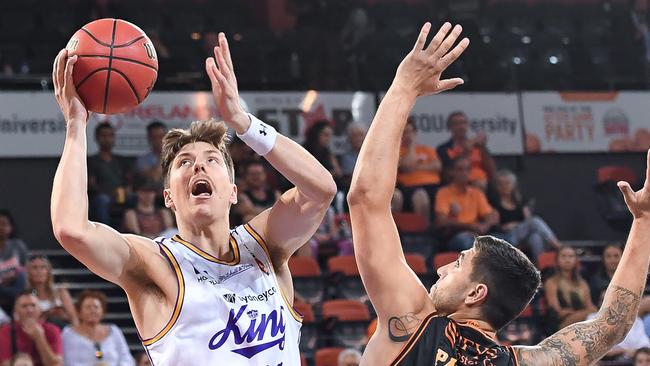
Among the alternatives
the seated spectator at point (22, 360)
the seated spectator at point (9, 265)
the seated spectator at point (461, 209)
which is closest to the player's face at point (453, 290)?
the seated spectator at point (22, 360)

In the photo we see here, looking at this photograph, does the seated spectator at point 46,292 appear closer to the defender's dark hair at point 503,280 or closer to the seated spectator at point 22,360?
the seated spectator at point 22,360

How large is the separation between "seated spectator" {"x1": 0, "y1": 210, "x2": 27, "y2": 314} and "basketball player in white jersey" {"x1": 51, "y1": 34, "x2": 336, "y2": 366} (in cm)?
559

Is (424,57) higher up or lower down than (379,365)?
higher up

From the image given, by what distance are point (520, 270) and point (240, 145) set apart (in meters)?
7.69

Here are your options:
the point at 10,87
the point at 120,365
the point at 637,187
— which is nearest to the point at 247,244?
the point at 120,365

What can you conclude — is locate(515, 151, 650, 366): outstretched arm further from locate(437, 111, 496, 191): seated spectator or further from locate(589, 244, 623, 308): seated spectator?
locate(437, 111, 496, 191): seated spectator

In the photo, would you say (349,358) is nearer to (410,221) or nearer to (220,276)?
(410,221)

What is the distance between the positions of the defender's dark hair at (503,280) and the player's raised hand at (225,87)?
41.5 inches

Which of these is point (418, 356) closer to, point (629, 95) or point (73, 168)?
point (73, 168)

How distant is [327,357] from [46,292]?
98.2 inches

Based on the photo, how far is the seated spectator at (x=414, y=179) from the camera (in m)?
12.1

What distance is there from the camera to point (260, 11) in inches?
585

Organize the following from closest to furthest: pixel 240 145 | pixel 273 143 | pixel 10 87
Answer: pixel 273 143 < pixel 240 145 < pixel 10 87

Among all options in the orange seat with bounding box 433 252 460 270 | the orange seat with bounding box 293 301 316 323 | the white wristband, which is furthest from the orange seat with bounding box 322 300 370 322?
the white wristband
